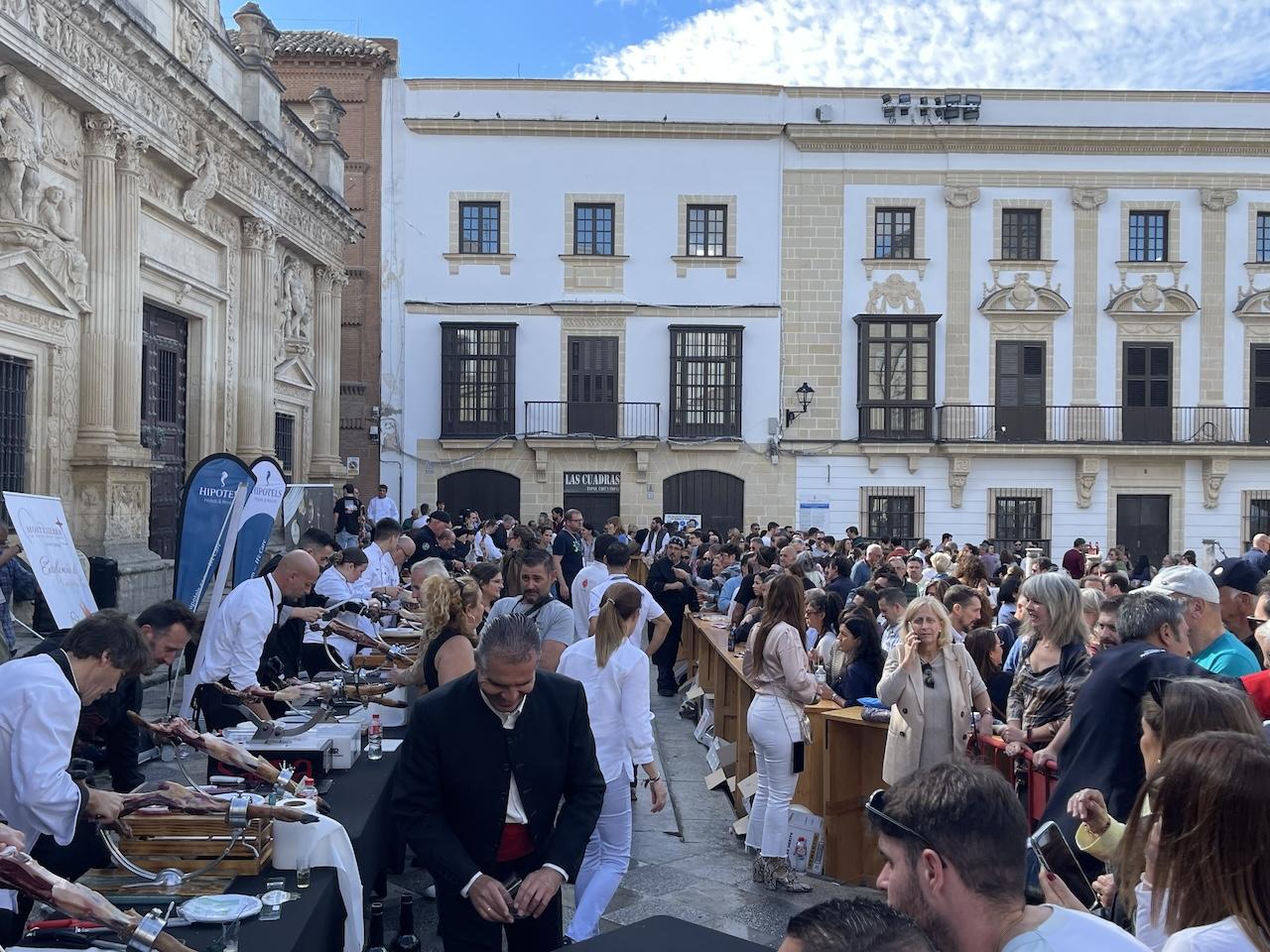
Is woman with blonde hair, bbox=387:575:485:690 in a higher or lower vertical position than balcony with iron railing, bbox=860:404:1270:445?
lower

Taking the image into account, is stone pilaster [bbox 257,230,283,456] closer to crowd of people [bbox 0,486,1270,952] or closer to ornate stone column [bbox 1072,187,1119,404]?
crowd of people [bbox 0,486,1270,952]

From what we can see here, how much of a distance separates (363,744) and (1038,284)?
26.2 m

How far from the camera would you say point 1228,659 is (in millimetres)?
5230

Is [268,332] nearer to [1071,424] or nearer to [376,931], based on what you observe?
[376,931]

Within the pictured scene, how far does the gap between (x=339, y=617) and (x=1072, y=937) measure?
769 cm

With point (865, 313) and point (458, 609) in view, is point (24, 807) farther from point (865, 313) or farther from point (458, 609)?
point (865, 313)

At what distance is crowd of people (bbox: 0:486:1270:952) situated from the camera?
236 centimetres

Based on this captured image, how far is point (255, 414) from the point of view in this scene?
19.6 metres

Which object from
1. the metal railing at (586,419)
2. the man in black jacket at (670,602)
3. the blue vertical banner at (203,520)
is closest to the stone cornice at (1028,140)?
the metal railing at (586,419)

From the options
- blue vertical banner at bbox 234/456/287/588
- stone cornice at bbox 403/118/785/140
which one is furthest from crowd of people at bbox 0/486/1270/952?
stone cornice at bbox 403/118/785/140

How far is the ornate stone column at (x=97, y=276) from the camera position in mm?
13625

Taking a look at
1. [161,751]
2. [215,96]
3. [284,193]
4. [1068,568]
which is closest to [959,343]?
[1068,568]

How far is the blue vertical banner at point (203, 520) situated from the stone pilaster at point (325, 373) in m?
13.2

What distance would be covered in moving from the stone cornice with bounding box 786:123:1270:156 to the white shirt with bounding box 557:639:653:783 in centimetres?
2425
